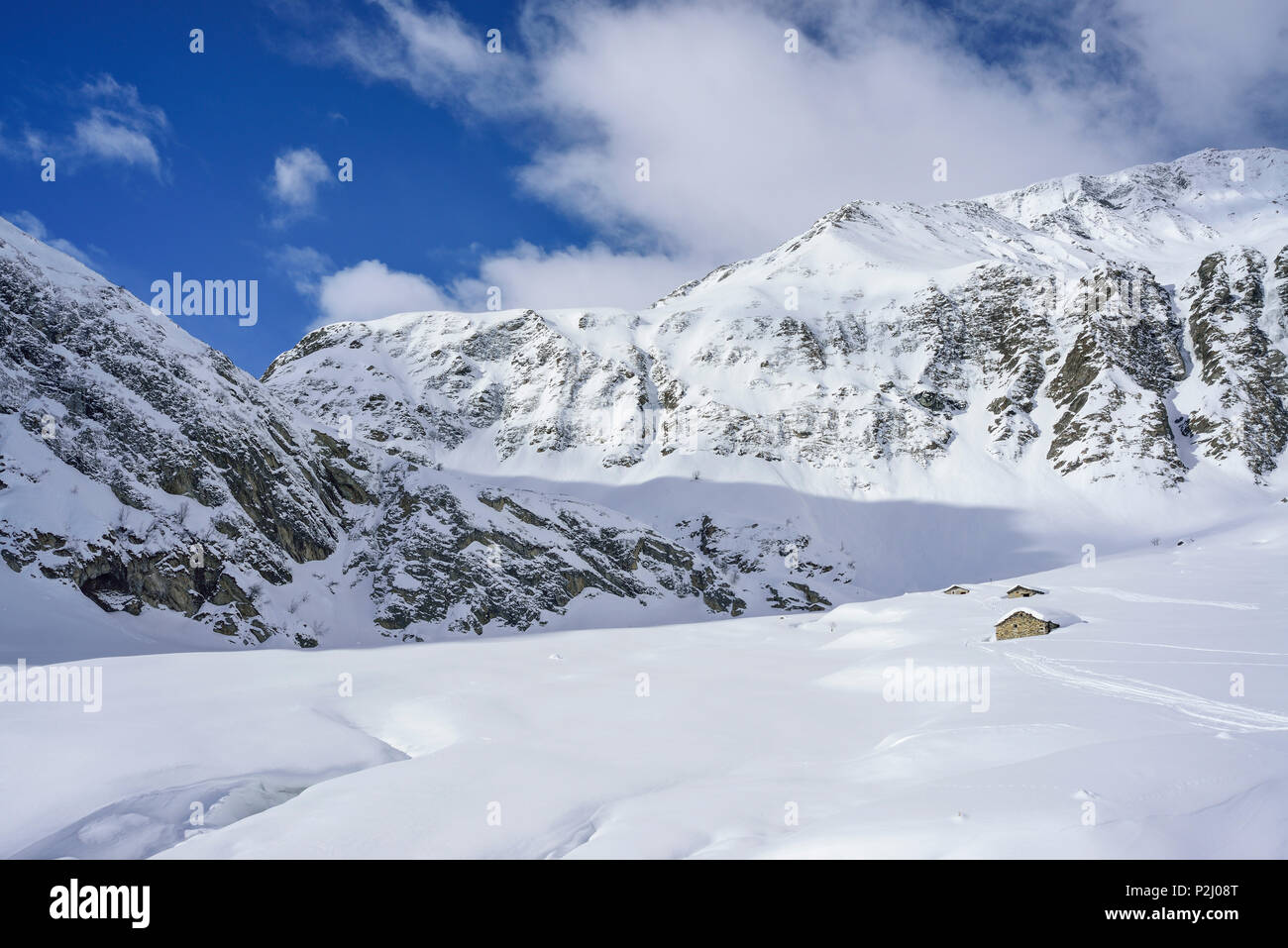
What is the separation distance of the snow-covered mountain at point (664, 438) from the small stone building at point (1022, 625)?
47.0 m

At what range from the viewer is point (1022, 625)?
28656 millimetres

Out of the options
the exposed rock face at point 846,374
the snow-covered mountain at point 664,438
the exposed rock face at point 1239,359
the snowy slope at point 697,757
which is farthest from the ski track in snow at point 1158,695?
the exposed rock face at point 1239,359

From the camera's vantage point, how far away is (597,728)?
663 inches

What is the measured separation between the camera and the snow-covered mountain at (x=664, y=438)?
58344 millimetres

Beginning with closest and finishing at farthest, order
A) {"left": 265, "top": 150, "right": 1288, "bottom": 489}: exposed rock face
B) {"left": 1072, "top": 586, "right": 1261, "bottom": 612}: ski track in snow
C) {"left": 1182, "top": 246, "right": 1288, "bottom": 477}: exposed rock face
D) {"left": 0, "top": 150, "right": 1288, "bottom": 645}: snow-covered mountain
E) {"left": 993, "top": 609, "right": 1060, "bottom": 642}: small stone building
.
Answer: {"left": 993, "top": 609, "right": 1060, "bottom": 642}: small stone building → {"left": 1072, "top": 586, "right": 1261, "bottom": 612}: ski track in snow → {"left": 0, "top": 150, "right": 1288, "bottom": 645}: snow-covered mountain → {"left": 1182, "top": 246, "right": 1288, "bottom": 477}: exposed rock face → {"left": 265, "top": 150, "right": 1288, "bottom": 489}: exposed rock face

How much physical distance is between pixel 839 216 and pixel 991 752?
677ft

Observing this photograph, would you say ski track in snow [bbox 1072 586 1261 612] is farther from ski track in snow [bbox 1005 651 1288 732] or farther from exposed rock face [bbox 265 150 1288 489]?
exposed rock face [bbox 265 150 1288 489]

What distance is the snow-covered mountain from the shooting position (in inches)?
2297

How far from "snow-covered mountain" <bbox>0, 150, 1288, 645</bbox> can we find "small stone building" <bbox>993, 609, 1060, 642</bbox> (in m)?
47.0

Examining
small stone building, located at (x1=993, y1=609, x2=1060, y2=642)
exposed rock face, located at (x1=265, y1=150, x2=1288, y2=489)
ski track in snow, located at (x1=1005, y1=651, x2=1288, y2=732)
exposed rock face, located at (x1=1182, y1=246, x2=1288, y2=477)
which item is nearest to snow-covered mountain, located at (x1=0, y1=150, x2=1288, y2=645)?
exposed rock face, located at (x1=1182, y1=246, x2=1288, y2=477)

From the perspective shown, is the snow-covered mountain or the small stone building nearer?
the small stone building

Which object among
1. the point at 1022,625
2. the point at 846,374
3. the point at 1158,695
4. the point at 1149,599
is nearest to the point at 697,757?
the point at 1158,695

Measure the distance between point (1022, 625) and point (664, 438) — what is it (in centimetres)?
10400

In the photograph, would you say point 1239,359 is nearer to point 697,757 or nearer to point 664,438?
point 664,438
